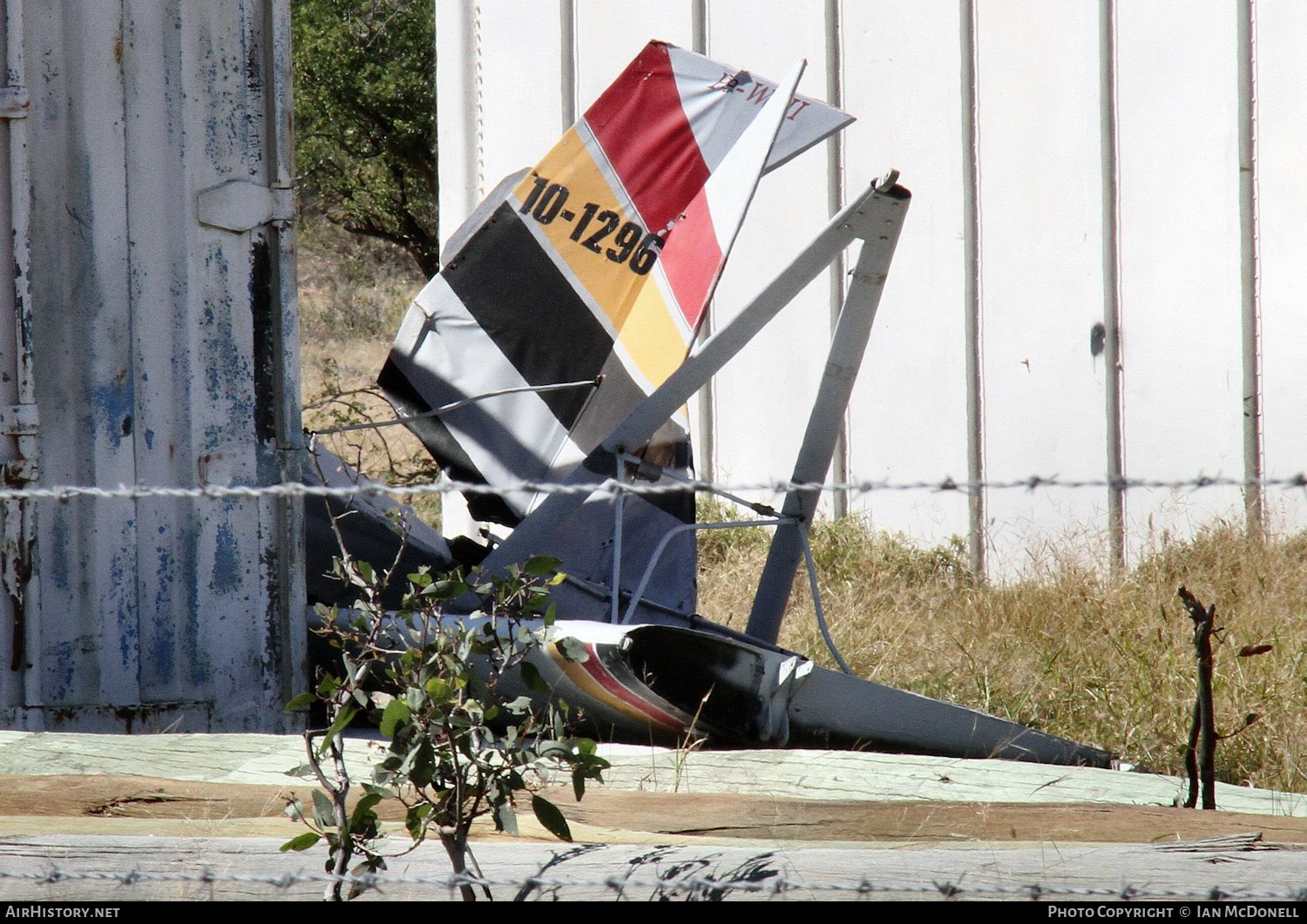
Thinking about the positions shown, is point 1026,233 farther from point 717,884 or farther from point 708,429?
point 717,884

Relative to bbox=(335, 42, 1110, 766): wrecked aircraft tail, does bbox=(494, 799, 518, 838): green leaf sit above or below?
below

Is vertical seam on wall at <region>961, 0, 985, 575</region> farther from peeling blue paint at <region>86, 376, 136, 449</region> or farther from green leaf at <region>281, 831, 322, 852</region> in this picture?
green leaf at <region>281, 831, 322, 852</region>

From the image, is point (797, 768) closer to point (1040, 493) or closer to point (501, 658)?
point (501, 658)

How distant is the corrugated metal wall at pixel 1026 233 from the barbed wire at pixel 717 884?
4596 mm

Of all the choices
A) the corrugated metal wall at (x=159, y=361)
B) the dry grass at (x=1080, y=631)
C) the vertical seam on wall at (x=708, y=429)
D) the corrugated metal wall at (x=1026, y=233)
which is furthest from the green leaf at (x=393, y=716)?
the vertical seam on wall at (x=708, y=429)

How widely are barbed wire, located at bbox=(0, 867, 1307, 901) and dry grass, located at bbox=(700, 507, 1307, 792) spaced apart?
75.0 inches

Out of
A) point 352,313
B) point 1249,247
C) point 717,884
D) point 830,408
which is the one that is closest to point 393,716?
point 717,884

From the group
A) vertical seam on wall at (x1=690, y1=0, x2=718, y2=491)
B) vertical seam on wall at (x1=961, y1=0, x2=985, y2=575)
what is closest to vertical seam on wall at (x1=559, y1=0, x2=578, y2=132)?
vertical seam on wall at (x1=690, y1=0, x2=718, y2=491)

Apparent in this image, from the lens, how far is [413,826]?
198 centimetres

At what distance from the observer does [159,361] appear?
3.68 m

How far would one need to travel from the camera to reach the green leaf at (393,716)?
1968 mm

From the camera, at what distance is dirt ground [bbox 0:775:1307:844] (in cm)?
237

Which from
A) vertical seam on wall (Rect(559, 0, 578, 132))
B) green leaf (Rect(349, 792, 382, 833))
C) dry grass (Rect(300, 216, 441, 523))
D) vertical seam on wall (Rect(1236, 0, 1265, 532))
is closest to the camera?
green leaf (Rect(349, 792, 382, 833))

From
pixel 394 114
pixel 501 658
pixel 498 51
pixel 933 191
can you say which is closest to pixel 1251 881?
pixel 501 658
